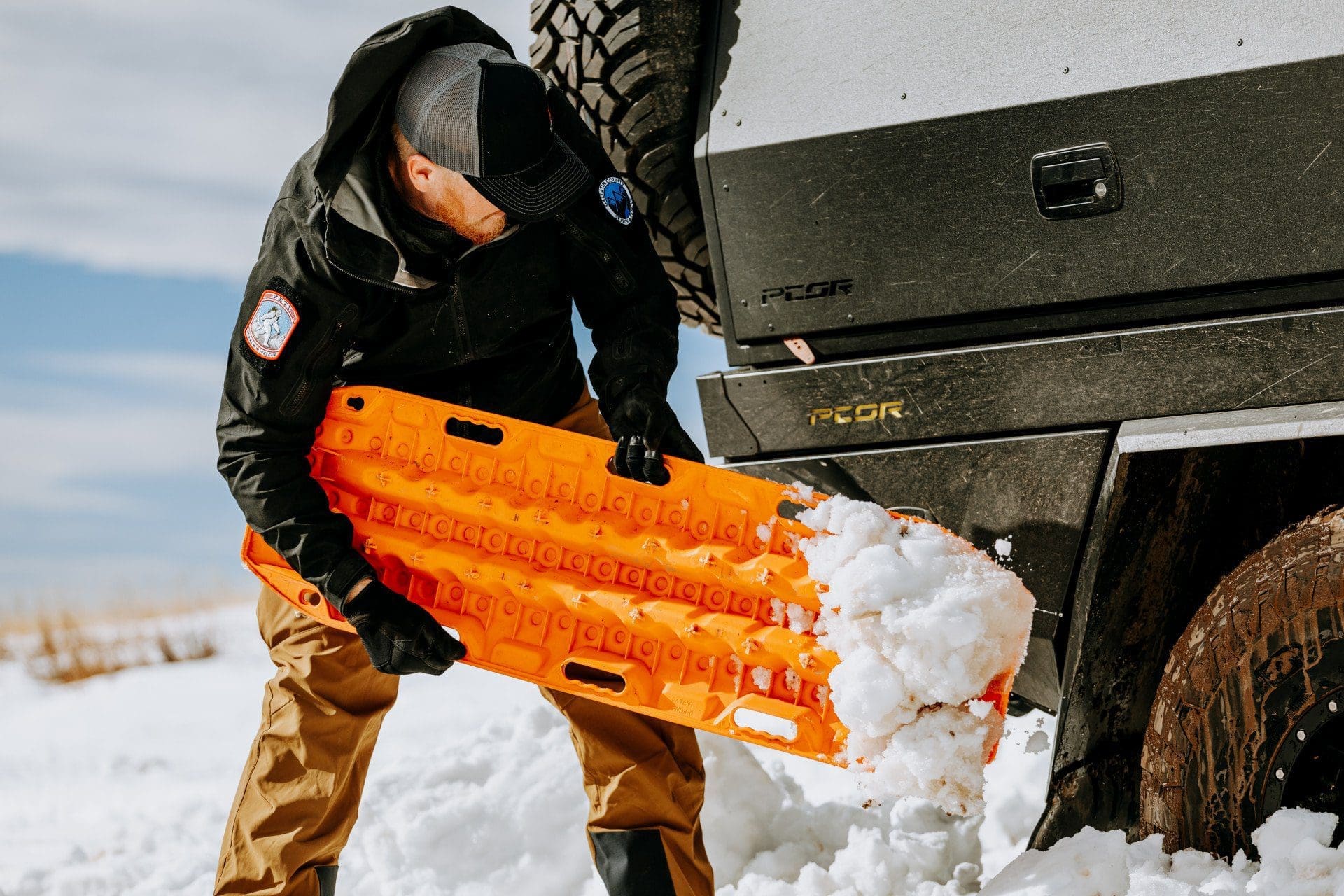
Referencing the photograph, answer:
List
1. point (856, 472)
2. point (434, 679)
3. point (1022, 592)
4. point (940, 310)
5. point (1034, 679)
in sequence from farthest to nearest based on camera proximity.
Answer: point (434, 679) → point (1034, 679) → point (856, 472) → point (940, 310) → point (1022, 592)

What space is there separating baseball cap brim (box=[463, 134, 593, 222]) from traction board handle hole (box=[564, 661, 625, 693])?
0.89 metres

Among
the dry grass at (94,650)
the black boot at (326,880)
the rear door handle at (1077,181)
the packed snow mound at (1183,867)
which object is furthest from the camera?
the dry grass at (94,650)

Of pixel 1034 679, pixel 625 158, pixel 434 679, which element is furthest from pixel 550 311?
pixel 434 679

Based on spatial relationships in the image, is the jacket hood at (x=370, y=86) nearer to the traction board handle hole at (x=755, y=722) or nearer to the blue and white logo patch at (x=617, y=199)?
the blue and white logo patch at (x=617, y=199)

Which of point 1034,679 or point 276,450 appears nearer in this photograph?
point 276,450

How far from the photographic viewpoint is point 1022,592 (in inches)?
76.4

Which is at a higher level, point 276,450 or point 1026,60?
point 1026,60

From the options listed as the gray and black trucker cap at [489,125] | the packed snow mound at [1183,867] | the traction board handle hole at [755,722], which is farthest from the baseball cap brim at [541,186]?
the packed snow mound at [1183,867]

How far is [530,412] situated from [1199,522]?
1.38m

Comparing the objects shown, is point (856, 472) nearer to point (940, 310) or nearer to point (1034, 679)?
point (940, 310)

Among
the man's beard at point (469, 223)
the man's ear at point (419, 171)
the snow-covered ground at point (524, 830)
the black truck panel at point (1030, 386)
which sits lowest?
the snow-covered ground at point (524, 830)

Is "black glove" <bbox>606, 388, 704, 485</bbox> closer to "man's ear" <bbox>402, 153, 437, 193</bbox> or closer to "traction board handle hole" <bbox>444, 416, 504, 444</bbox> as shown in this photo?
"traction board handle hole" <bbox>444, 416, 504, 444</bbox>

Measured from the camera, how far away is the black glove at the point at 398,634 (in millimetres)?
2180

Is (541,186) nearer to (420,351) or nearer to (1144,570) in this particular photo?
(420,351)
